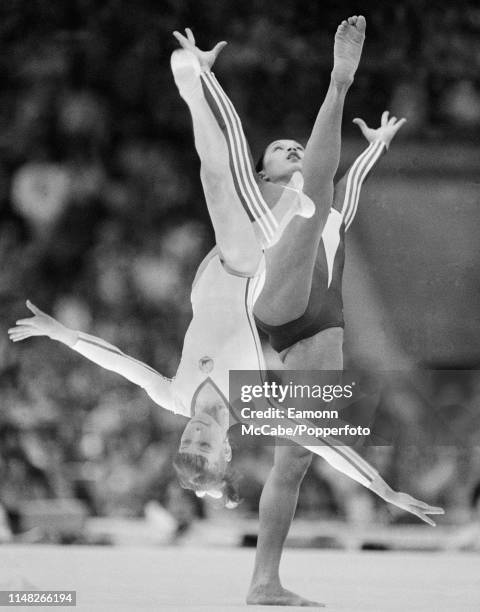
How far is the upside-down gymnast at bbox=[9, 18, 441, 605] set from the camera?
2.96 metres

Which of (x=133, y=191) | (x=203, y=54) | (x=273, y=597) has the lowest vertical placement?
(x=273, y=597)

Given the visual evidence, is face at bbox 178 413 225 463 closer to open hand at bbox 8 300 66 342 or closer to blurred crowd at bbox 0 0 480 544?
open hand at bbox 8 300 66 342

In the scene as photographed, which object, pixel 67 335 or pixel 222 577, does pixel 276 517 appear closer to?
pixel 222 577

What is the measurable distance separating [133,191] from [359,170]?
2370 mm

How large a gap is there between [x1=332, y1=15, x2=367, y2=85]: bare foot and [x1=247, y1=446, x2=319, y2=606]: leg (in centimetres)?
110

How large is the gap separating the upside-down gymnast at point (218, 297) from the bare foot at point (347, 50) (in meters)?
0.35

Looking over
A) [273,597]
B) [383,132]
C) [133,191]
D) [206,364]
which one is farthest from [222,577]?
[133,191]

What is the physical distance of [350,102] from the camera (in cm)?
417

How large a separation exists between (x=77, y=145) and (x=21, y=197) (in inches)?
17.3

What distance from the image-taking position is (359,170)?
133 inches

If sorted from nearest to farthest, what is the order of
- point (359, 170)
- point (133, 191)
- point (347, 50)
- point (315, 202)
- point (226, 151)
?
point (347, 50) < point (315, 202) < point (226, 151) < point (359, 170) < point (133, 191)

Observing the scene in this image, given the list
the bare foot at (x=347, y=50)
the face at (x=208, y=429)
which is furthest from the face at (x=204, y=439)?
the bare foot at (x=347, y=50)

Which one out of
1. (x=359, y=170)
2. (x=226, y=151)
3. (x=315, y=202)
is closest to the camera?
(x=315, y=202)

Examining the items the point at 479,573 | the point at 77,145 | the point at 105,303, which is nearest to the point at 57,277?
the point at 105,303
